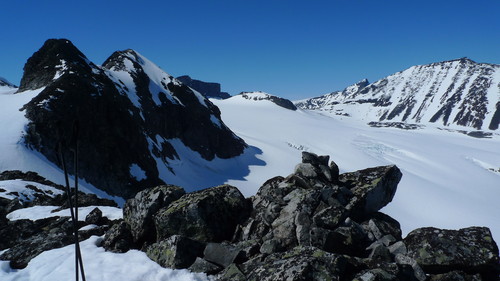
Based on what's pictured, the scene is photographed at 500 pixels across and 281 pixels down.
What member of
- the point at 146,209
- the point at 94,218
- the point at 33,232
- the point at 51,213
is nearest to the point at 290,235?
the point at 146,209

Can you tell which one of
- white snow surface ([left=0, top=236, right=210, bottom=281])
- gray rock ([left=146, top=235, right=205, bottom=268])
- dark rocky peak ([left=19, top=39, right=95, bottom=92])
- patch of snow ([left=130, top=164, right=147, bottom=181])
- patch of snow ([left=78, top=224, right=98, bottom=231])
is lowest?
patch of snow ([left=130, top=164, right=147, bottom=181])

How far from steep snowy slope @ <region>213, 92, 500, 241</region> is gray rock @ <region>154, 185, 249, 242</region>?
44484 mm

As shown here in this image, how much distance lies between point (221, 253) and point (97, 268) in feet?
13.8

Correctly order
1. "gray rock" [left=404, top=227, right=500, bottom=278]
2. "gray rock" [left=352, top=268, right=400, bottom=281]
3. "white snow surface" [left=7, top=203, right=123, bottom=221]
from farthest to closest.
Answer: "white snow surface" [left=7, top=203, right=123, bottom=221] → "gray rock" [left=404, top=227, right=500, bottom=278] → "gray rock" [left=352, top=268, right=400, bottom=281]

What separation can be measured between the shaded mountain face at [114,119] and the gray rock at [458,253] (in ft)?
88.5

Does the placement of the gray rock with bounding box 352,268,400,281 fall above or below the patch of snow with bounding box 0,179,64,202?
above

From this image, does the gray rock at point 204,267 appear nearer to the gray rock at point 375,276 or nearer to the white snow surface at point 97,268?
the white snow surface at point 97,268

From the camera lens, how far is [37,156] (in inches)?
1506

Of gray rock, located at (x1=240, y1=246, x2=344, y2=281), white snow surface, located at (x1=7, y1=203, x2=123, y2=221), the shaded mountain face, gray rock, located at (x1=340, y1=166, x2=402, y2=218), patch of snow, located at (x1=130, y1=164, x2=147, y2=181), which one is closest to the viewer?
gray rock, located at (x1=240, y1=246, x2=344, y2=281)

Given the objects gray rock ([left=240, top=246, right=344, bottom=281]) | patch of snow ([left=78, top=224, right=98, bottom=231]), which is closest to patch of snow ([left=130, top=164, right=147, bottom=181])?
patch of snow ([left=78, top=224, right=98, bottom=231])

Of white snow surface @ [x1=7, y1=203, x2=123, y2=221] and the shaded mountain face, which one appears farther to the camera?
the shaded mountain face

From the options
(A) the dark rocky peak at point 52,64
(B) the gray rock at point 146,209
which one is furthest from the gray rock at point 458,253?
(A) the dark rocky peak at point 52,64

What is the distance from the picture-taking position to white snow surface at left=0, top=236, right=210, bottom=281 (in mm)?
9688

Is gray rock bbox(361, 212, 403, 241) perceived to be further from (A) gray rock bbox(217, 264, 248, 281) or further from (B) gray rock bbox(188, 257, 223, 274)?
(B) gray rock bbox(188, 257, 223, 274)
